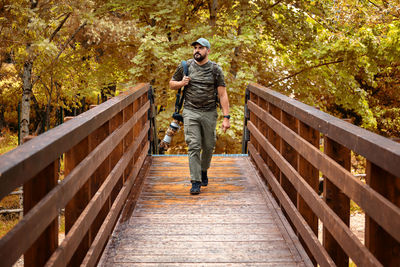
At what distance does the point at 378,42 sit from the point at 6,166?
11.8 metres

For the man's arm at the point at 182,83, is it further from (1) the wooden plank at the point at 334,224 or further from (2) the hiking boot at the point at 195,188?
(1) the wooden plank at the point at 334,224

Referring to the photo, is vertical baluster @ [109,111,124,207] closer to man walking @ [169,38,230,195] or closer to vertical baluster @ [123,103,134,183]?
vertical baluster @ [123,103,134,183]

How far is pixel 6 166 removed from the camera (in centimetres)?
179

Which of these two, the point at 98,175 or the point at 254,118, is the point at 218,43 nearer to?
the point at 254,118

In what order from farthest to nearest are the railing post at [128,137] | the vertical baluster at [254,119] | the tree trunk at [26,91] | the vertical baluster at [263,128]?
1. the tree trunk at [26,91]
2. the vertical baluster at [254,119]
3. the vertical baluster at [263,128]
4. the railing post at [128,137]

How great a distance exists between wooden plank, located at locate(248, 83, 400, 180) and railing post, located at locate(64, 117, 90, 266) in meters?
1.68

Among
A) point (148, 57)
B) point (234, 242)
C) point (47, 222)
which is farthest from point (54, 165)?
point (148, 57)

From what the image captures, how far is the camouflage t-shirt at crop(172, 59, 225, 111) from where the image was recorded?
Answer: 5.89m

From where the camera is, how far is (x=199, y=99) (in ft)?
19.5

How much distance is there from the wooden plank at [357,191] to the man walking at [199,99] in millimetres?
1952

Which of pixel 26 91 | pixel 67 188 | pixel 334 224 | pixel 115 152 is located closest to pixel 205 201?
pixel 115 152

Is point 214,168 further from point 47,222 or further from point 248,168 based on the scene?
point 47,222

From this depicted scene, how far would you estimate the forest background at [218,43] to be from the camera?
1123cm

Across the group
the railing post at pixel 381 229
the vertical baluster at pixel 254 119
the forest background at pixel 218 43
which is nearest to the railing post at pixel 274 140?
the vertical baluster at pixel 254 119
